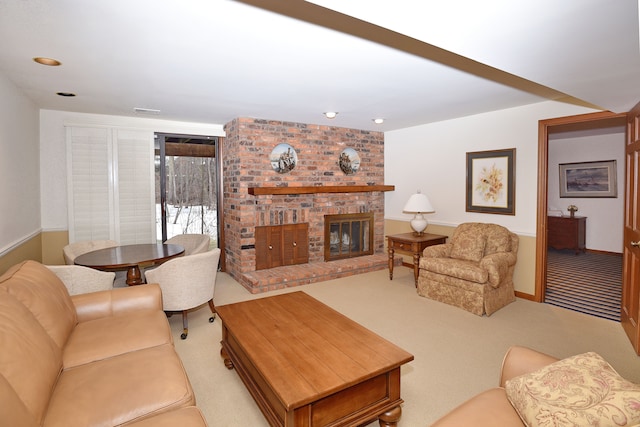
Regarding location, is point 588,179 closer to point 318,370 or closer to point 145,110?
point 318,370

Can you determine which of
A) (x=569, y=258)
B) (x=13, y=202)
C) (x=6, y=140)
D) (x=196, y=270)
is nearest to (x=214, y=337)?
(x=196, y=270)

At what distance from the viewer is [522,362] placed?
5.32 feet

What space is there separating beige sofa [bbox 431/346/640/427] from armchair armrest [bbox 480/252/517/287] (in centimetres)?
219

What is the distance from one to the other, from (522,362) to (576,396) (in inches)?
15.4

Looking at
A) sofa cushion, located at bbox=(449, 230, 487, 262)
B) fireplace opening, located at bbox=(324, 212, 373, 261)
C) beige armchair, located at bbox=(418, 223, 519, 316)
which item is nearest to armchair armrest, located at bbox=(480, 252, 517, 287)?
beige armchair, located at bbox=(418, 223, 519, 316)

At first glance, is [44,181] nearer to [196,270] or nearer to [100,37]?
[196,270]

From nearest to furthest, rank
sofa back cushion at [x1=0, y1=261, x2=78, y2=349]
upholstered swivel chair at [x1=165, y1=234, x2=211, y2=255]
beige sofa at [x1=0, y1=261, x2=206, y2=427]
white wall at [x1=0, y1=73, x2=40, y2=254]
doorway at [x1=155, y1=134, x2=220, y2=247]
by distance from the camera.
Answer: beige sofa at [x1=0, y1=261, x2=206, y2=427]
sofa back cushion at [x1=0, y1=261, x2=78, y2=349]
white wall at [x1=0, y1=73, x2=40, y2=254]
upholstered swivel chair at [x1=165, y1=234, x2=211, y2=255]
doorway at [x1=155, y1=134, x2=220, y2=247]

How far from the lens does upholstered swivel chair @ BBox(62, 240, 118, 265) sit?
3662 millimetres

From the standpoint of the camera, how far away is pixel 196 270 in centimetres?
321

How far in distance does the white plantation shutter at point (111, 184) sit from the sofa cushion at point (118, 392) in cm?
348

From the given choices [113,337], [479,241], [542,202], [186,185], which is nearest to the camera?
[113,337]

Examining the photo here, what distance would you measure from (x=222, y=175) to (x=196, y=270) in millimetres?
2516

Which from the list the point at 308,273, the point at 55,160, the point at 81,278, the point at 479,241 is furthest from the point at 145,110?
the point at 479,241

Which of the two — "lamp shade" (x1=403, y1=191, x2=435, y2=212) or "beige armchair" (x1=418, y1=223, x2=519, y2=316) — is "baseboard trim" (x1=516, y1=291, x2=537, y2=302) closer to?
"beige armchair" (x1=418, y1=223, x2=519, y2=316)
